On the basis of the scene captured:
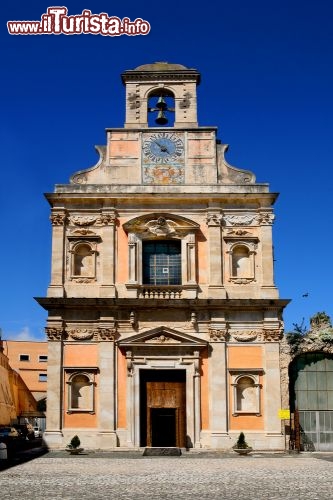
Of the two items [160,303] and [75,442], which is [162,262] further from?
[75,442]

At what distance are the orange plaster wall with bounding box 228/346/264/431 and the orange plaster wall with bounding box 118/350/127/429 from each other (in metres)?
4.26

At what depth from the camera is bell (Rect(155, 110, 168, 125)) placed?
32.8 metres

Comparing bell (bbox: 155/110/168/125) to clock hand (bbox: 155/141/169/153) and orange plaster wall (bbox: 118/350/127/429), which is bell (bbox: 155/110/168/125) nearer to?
clock hand (bbox: 155/141/169/153)

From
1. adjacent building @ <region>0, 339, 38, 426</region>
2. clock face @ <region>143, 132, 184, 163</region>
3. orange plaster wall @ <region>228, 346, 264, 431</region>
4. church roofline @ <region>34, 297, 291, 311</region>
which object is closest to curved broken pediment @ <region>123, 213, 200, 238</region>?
Result: clock face @ <region>143, 132, 184, 163</region>

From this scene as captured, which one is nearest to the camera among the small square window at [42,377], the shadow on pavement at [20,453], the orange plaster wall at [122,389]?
the shadow on pavement at [20,453]

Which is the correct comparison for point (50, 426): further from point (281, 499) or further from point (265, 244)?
point (281, 499)

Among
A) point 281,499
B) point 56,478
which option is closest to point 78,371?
point 56,478

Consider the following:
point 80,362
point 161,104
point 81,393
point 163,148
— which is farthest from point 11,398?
point 161,104

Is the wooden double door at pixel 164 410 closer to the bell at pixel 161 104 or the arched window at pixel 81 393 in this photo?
the arched window at pixel 81 393

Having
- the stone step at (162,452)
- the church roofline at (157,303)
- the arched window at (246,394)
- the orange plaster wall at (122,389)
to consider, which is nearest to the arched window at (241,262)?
the church roofline at (157,303)

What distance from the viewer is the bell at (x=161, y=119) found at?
32.8 m

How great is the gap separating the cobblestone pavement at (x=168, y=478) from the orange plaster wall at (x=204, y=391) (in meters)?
2.97

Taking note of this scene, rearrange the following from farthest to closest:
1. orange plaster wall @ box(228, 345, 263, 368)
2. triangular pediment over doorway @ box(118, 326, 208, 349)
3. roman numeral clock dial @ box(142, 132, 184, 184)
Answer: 1. roman numeral clock dial @ box(142, 132, 184, 184)
2. orange plaster wall @ box(228, 345, 263, 368)
3. triangular pediment over doorway @ box(118, 326, 208, 349)

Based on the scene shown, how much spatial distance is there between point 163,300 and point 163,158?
6481mm
